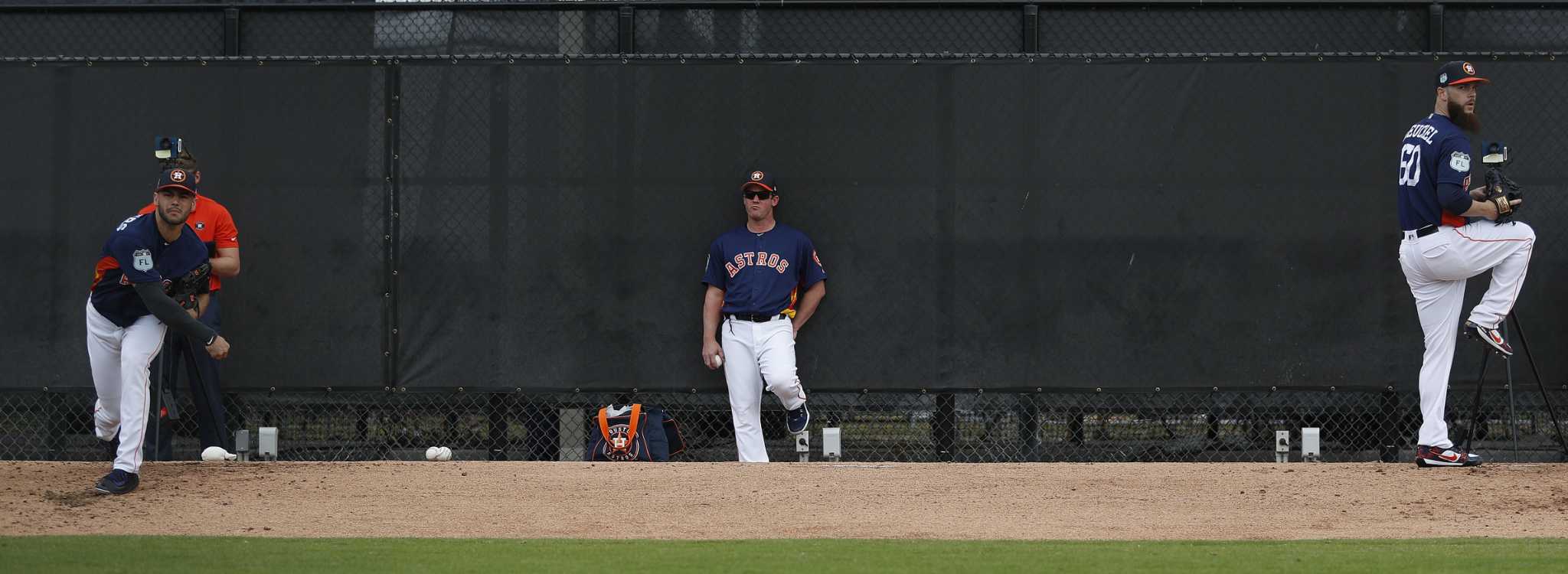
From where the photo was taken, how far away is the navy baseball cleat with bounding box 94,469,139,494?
682 centimetres

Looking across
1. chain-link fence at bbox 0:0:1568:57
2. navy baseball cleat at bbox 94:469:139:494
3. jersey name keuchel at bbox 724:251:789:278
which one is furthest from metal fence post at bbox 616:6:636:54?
navy baseball cleat at bbox 94:469:139:494

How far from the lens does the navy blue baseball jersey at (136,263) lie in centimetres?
674

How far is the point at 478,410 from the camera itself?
8.36 meters

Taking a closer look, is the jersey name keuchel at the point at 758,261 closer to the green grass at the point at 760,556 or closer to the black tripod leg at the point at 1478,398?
the green grass at the point at 760,556

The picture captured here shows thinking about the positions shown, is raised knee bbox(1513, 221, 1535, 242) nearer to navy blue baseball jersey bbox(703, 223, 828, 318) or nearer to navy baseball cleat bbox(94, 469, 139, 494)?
navy blue baseball jersey bbox(703, 223, 828, 318)

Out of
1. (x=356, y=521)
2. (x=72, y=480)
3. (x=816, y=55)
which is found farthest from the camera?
(x=816, y=55)

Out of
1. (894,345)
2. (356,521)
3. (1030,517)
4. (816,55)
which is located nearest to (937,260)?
(894,345)

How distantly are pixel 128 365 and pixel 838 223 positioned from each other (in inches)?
137

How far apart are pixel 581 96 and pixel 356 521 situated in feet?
8.91

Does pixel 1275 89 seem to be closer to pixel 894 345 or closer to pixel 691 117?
pixel 894 345

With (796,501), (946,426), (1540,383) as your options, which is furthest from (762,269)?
(1540,383)

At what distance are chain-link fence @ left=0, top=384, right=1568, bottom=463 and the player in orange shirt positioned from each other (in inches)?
8.2

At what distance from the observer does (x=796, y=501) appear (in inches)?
268

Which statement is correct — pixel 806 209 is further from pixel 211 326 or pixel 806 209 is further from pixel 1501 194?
pixel 1501 194
